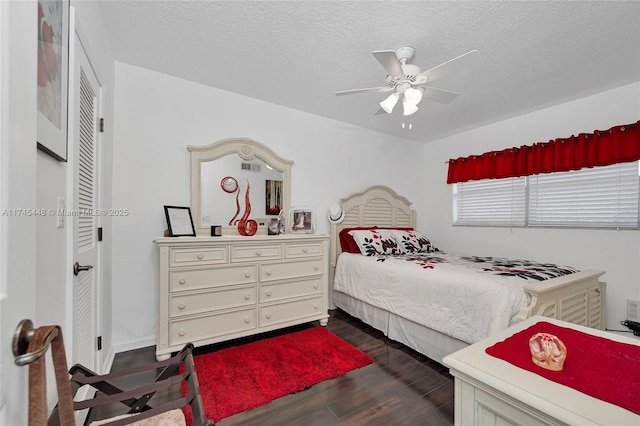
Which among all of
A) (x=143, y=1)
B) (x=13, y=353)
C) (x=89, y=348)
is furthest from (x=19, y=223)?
(x=143, y=1)

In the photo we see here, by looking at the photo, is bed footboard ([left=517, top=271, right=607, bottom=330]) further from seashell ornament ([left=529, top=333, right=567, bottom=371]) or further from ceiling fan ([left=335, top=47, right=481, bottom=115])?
ceiling fan ([left=335, top=47, right=481, bottom=115])

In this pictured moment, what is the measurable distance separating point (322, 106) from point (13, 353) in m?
Answer: 3.15

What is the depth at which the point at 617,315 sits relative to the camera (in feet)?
8.41

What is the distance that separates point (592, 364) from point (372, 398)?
1244mm

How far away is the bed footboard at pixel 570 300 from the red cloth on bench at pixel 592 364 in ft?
2.03

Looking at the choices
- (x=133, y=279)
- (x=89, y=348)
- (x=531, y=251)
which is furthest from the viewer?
(x=531, y=251)

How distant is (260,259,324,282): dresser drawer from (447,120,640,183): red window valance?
250cm

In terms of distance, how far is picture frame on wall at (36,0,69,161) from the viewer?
830 millimetres

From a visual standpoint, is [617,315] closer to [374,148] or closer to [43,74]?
[374,148]

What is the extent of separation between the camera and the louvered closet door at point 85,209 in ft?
4.26

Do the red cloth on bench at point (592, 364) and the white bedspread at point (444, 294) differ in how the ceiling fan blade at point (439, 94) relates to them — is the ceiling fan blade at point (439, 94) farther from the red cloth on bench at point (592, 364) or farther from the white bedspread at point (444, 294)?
the red cloth on bench at point (592, 364)

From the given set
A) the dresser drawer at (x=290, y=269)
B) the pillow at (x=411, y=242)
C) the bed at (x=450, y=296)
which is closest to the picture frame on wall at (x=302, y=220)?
the dresser drawer at (x=290, y=269)

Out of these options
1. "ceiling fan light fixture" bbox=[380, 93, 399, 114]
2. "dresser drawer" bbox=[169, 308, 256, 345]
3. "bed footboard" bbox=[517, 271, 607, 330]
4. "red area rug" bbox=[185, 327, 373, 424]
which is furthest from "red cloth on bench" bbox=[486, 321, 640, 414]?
"dresser drawer" bbox=[169, 308, 256, 345]

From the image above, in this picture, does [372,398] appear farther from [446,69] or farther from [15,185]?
[446,69]
